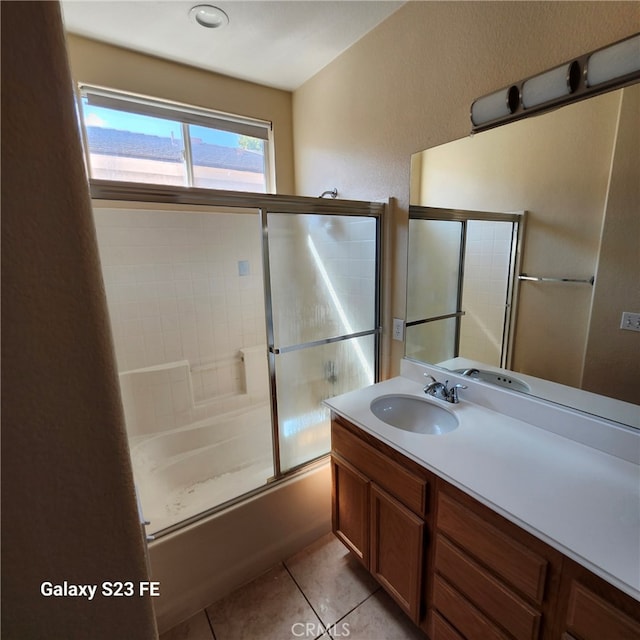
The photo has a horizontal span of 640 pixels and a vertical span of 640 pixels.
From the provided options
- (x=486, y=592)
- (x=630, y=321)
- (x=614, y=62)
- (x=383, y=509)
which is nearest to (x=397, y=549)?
(x=383, y=509)

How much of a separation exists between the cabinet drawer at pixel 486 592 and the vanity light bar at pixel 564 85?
5.13 ft

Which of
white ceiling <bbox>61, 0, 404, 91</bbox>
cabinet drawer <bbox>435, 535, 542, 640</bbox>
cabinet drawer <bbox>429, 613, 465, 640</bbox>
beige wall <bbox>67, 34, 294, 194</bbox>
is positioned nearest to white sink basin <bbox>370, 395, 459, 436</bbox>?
cabinet drawer <bbox>435, 535, 542, 640</bbox>

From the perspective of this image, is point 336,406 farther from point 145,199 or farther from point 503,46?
point 503,46

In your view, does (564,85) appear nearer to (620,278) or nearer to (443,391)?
(620,278)

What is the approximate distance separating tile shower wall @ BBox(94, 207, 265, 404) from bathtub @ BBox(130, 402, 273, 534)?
27 cm

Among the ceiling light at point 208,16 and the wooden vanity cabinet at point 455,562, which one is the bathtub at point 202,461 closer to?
the wooden vanity cabinet at point 455,562

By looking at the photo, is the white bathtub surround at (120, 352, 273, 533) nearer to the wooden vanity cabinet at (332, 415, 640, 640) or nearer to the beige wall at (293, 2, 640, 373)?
the wooden vanity cabinet at (332, 415, 640, 640)

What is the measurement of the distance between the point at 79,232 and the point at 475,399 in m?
1.55

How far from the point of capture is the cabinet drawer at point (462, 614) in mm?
1002

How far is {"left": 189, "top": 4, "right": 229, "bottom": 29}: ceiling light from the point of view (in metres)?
1.50

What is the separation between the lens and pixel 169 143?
2.14 meters

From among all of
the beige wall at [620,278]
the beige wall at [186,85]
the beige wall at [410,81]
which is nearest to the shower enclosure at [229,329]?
the beige wall at [410,81]

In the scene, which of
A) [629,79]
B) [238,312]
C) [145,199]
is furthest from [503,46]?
[238,312]

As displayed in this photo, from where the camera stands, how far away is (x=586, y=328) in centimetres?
122
